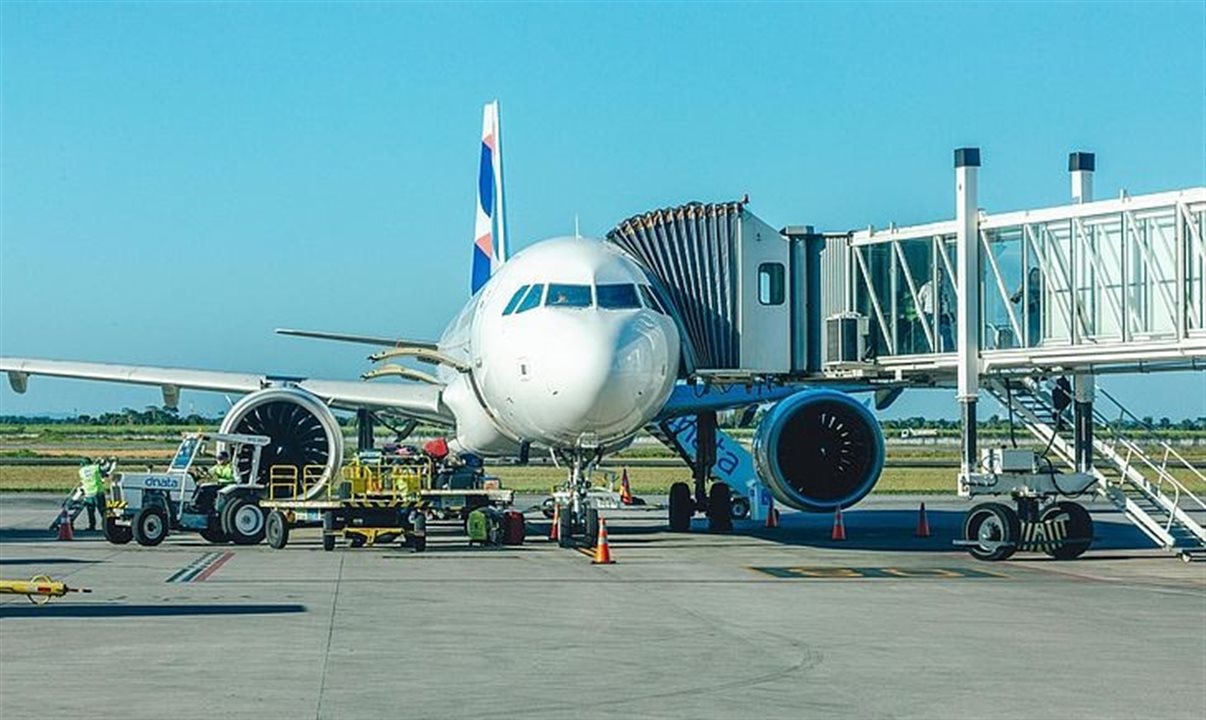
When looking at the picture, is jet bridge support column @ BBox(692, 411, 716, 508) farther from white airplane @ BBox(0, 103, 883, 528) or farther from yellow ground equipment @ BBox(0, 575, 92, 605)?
yellow ground equipment @ BBox(0, 575, 92, 605)

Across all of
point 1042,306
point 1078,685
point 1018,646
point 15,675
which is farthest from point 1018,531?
point 15,675

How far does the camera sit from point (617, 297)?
23.8 meters

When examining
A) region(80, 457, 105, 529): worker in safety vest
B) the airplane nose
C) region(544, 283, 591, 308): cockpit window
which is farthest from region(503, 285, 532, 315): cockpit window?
region(80, 457, 105, 529): worker in safety vest

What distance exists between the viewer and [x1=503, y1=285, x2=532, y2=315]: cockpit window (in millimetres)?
24359

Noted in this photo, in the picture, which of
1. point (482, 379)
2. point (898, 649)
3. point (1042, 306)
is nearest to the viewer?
point (898, 649)

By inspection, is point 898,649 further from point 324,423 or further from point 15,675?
point 324,423

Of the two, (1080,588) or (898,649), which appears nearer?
(898,649)

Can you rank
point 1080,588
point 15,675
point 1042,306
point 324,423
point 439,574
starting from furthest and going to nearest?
point 324,423 < point 1042,306 < point 439,574 < point 1080,588 < point 15,675

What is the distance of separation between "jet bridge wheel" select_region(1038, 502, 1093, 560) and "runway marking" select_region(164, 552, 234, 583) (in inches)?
423

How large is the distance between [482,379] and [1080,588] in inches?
369

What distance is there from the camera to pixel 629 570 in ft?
71.4

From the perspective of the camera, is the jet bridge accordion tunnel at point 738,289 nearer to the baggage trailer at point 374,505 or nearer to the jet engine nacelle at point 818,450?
the jet engine nacelle at point 818,450

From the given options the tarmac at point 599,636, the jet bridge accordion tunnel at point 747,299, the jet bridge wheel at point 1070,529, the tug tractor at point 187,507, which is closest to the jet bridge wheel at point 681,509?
the jet bridge accordion tunnel at point 747,299

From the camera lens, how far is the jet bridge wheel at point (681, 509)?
1197 inches
